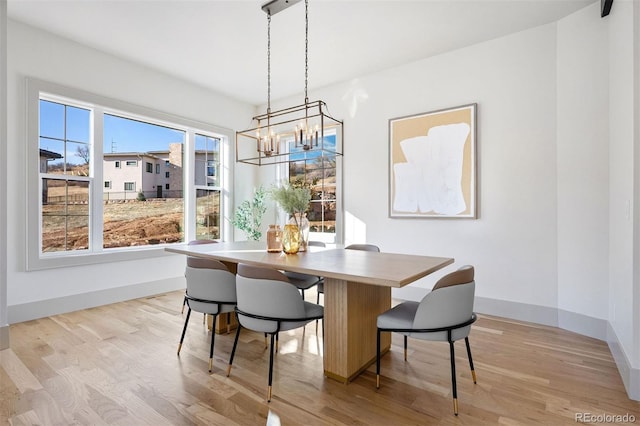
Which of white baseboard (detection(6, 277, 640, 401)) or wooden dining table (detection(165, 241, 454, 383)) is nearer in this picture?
wooden dining table (detection(165, 241, 454, 383))

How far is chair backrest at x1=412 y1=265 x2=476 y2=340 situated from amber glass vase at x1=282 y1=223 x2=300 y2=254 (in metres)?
1.19

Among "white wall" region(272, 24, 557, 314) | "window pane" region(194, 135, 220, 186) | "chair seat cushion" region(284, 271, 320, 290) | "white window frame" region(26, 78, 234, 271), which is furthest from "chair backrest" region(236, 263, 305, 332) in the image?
"window pane" region(194, 135, 220, 186)

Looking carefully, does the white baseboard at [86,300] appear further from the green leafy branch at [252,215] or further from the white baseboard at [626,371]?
the white baseboard at [626,371]

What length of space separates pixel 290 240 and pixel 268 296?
800 mm

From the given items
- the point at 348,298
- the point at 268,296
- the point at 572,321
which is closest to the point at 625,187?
the point at 572,321

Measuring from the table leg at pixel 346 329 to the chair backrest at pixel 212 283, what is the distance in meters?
0.71

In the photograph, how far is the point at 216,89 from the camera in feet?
17.0

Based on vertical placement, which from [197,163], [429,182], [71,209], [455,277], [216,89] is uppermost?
[216,89]

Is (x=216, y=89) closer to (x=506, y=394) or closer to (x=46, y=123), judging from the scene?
(x=46, y=123)

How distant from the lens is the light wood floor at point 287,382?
6.15ft

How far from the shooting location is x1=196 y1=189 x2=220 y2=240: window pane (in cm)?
525

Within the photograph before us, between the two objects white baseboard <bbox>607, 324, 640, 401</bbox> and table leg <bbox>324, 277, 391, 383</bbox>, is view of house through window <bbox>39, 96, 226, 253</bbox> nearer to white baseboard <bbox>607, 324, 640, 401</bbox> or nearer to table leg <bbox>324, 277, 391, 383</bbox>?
table leg <bbox>324, 277, 391, 383</bbox>

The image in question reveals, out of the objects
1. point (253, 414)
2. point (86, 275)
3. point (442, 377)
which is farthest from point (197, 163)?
point (442, 377)

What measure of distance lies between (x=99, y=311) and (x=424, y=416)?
144 inches
